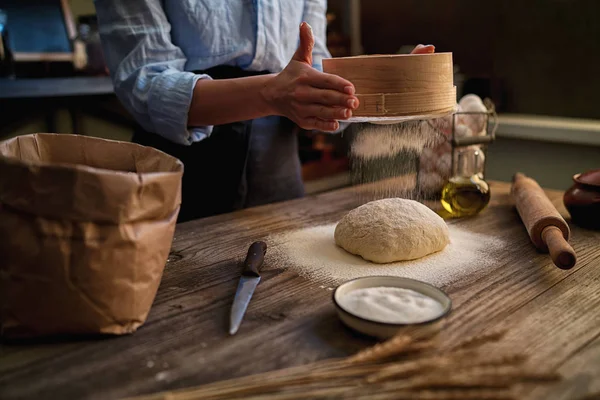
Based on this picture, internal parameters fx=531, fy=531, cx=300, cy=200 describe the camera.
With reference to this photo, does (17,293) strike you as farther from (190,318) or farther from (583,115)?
(583,115)

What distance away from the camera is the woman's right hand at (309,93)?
103cm

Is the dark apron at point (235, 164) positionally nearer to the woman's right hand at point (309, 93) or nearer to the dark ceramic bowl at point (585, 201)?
the woman's right hand at point (309, 93)

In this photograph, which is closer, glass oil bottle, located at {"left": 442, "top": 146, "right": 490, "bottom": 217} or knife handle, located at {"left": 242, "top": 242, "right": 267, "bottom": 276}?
knife handle, located at {"left": 242, "top": 242, "right": 267, "bottom": 276}

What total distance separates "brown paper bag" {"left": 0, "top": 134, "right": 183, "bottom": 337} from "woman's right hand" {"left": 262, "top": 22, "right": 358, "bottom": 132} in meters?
0.38

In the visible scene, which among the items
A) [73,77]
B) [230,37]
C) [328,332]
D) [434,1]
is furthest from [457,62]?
[328,332]

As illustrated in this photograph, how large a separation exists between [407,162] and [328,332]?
82 cm

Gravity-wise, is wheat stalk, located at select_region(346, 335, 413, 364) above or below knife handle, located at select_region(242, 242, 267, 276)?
above

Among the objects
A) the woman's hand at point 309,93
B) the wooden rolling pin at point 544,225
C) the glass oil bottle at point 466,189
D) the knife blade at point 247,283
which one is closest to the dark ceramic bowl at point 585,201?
the wooden rolling pin at point 544,225

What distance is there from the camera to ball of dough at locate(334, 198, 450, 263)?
1.09 meters

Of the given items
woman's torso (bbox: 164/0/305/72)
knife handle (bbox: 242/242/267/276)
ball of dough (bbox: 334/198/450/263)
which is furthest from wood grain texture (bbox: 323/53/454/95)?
woman's torso (bbox: 164/0/305/72)

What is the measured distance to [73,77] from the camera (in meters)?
2.44

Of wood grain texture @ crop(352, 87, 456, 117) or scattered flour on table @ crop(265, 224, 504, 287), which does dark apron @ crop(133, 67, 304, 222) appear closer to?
scattered flour on table @ crop(265, 224, 504, 287)

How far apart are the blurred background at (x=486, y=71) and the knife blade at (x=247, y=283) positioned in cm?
162

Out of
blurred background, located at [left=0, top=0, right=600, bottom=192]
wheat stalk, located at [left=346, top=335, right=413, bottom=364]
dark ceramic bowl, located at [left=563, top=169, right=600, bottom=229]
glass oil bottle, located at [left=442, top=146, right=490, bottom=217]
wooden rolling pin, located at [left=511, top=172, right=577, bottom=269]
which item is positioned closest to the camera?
wheat stalk, located at [left=346, top=335, right=413, bottom=364]
